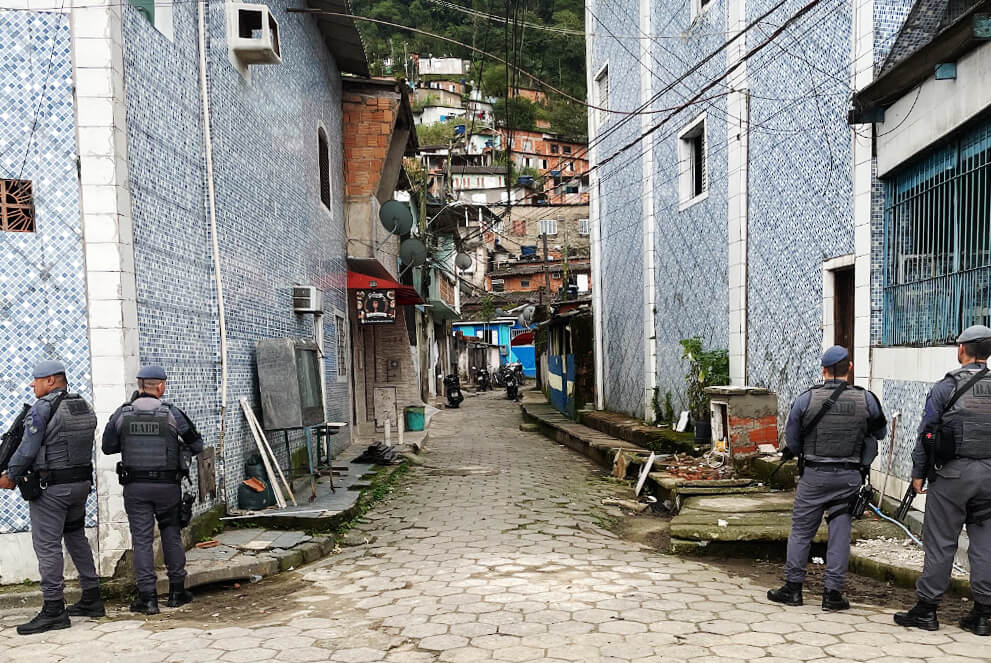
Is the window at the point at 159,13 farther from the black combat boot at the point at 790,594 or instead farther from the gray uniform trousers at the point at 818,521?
the black combat boot at the point at 790,594

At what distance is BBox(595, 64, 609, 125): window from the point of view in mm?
17047

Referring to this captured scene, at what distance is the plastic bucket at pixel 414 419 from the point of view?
16.3 metres

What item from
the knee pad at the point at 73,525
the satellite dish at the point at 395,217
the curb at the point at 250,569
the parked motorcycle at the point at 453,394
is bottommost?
the parked motorcycle at the point at 453,394

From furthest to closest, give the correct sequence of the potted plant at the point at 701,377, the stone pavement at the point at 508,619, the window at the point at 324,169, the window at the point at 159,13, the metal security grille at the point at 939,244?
the window at the point at 324,169 → the potted plant at the point at 701,377 → the window at the point at 159,13 → the metal security grille at the point at 939,244 → the stone pavement at the point at 508,619

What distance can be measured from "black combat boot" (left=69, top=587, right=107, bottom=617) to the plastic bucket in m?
11.3

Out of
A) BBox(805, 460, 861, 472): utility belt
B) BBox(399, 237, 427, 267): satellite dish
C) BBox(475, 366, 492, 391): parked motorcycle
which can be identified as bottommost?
BBox(475, 366, 492, 391): parked motorcycle

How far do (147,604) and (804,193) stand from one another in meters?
8.10

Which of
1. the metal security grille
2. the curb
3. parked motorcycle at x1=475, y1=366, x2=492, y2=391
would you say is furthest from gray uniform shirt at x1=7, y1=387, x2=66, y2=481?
parked motorcycle at x1=475, y1=366, x2=492, y2=391

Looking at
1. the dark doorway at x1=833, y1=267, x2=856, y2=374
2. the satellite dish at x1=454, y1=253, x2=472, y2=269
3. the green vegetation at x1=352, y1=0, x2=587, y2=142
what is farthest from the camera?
the satellite dish at x1=454, y1=253, x2=472, y2=269

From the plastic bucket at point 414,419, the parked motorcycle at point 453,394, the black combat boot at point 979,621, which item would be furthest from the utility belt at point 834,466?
the parked motorcycle at point 453,394

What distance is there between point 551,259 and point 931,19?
40463 millimetres

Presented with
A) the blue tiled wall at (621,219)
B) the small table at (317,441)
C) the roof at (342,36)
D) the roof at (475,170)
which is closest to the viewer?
the small table at (317,441)

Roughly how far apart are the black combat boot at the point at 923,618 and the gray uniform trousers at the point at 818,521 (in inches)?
17.7

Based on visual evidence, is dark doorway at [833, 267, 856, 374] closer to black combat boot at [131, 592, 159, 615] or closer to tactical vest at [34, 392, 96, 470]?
black combat boot at [131, 592, 159, 615]
